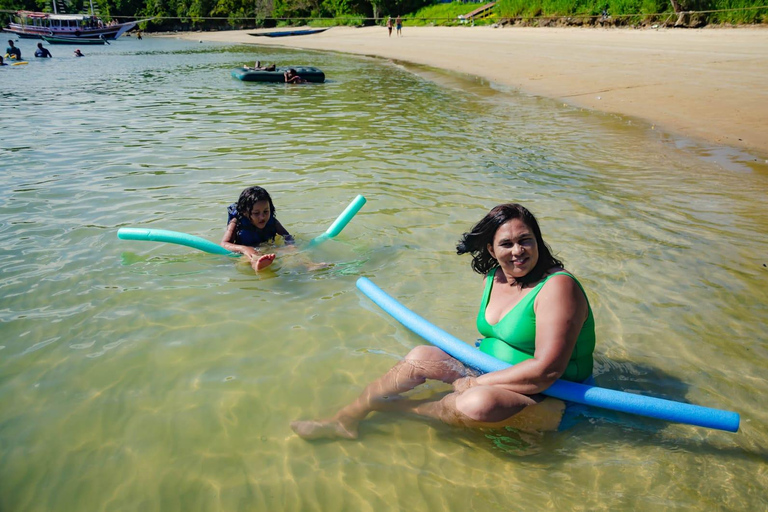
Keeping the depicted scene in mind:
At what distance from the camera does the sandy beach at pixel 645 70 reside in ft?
31.7

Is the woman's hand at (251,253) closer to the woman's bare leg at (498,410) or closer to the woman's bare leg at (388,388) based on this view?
the woman's bare leg at (388,388)

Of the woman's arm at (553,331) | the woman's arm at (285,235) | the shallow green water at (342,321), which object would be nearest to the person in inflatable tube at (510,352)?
the woman's arm at (553,331)

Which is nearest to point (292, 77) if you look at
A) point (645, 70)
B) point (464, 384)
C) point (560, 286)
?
point (645, 70)

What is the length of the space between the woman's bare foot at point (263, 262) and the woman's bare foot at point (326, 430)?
189 centimetres

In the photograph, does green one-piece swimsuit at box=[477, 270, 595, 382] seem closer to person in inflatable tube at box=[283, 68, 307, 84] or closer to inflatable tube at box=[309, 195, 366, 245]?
inflatable tube at box=[309, 195, 366, 245]

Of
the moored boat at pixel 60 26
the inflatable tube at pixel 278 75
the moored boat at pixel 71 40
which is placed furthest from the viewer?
the moored boat at pixel 60 26

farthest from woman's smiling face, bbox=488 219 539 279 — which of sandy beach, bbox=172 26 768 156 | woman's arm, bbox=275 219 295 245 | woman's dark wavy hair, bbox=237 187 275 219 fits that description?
sandy beach, bbox=172 26 768 156

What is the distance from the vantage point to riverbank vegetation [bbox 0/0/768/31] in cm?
2200

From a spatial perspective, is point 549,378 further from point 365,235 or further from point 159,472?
point 365,235

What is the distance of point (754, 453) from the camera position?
260 cm

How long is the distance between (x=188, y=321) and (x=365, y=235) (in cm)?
213

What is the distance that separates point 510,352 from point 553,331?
385 mm

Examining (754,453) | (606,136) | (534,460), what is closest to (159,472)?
(534,460)

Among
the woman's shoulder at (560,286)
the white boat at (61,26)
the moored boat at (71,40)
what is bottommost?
the moored boat at (71,40)
